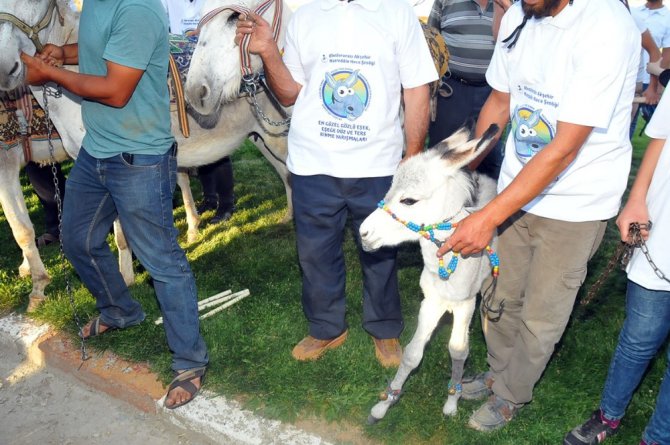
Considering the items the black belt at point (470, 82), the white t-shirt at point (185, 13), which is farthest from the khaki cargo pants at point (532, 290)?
the white t-shirt at point (185, 13)

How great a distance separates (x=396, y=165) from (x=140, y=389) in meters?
2.15

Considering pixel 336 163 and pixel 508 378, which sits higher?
pixel 336 163

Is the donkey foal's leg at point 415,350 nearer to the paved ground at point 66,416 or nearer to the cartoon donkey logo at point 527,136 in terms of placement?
the cartoon donkey logo at point 527,136

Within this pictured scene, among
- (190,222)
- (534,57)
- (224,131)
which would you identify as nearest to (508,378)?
(534,57)

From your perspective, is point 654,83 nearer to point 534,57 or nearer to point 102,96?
point 534,57

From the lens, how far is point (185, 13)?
602cm

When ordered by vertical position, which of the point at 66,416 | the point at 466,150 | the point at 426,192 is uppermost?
the point at 466,150

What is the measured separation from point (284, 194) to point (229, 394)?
3782 mm

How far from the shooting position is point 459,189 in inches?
110

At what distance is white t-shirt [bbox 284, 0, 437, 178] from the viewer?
306cm

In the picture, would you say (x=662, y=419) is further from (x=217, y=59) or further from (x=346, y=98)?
(x=217, y=59)

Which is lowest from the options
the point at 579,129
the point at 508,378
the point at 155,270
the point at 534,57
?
the point at 508,378

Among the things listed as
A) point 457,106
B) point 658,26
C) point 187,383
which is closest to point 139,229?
point 187,383

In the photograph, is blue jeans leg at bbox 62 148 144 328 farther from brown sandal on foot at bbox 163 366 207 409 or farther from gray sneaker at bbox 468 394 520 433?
gray sneaker at bbox 468 394 520 433
